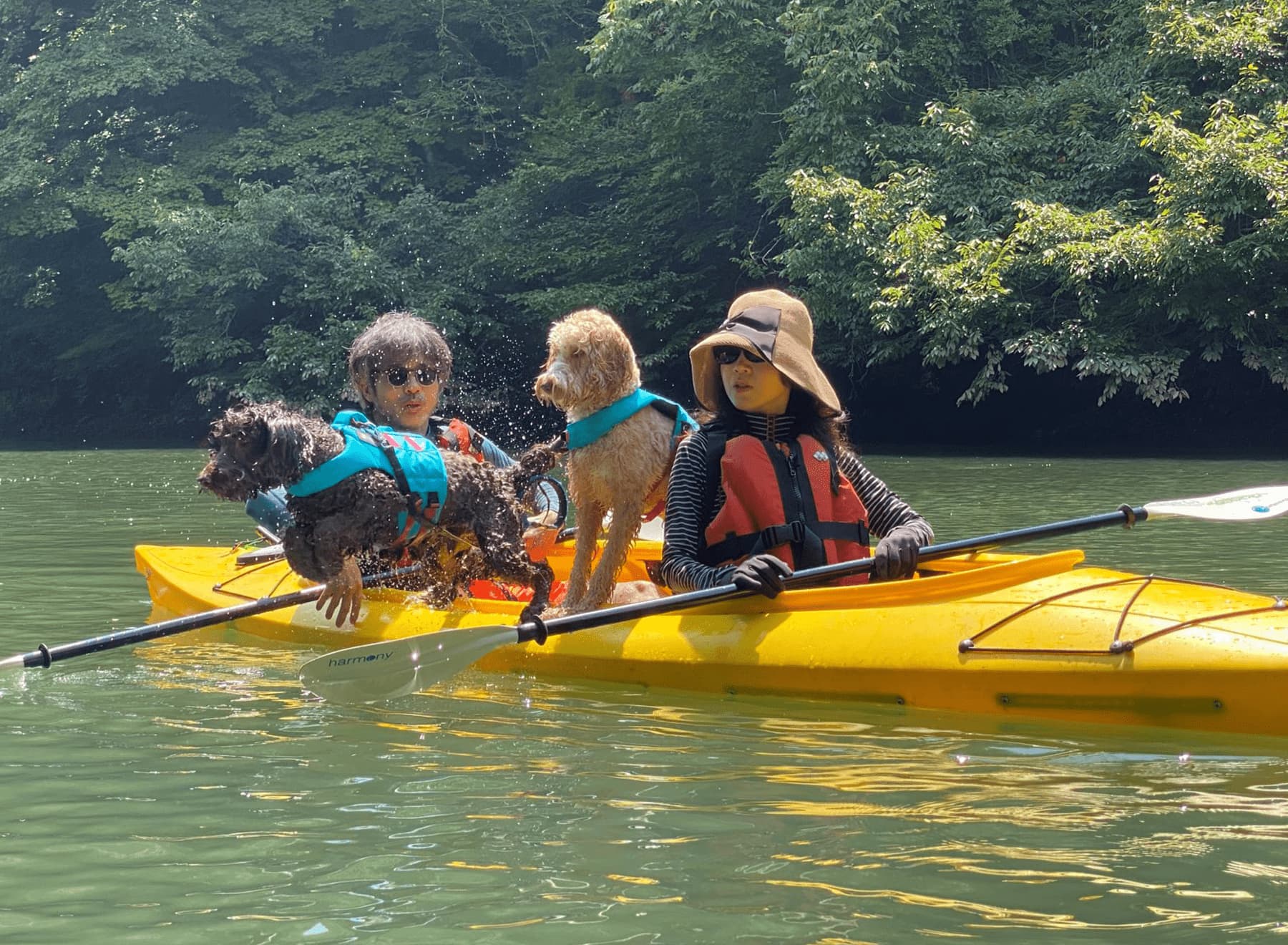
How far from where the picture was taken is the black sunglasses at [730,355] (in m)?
4.70

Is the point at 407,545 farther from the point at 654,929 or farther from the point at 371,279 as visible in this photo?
the point at 371,279

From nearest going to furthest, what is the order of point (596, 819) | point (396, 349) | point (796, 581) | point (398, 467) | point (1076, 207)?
point (596, 819) < point (796, 581) < point (398, 467) < point (396, 349) < point (1076, 207)

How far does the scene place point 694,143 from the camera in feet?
72.2

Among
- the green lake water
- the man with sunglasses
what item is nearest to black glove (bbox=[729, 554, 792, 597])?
the green lake water

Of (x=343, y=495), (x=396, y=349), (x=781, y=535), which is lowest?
(x=781, y=535)

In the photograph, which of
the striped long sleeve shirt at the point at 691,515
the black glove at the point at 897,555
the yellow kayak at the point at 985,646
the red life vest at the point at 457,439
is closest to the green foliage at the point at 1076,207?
the red life vest at the point at 457,439

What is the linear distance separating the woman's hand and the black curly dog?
0.16 feet

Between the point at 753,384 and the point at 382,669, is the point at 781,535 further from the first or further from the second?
the point at 382,669

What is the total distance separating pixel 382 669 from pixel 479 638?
33 centimetres

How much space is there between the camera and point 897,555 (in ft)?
15.0

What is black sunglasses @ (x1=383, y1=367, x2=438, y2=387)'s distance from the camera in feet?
18.5

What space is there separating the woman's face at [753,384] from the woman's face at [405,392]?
137 cm

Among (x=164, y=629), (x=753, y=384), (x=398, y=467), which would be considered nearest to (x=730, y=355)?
(x=753, y=384)

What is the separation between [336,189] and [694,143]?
5.99 metres
